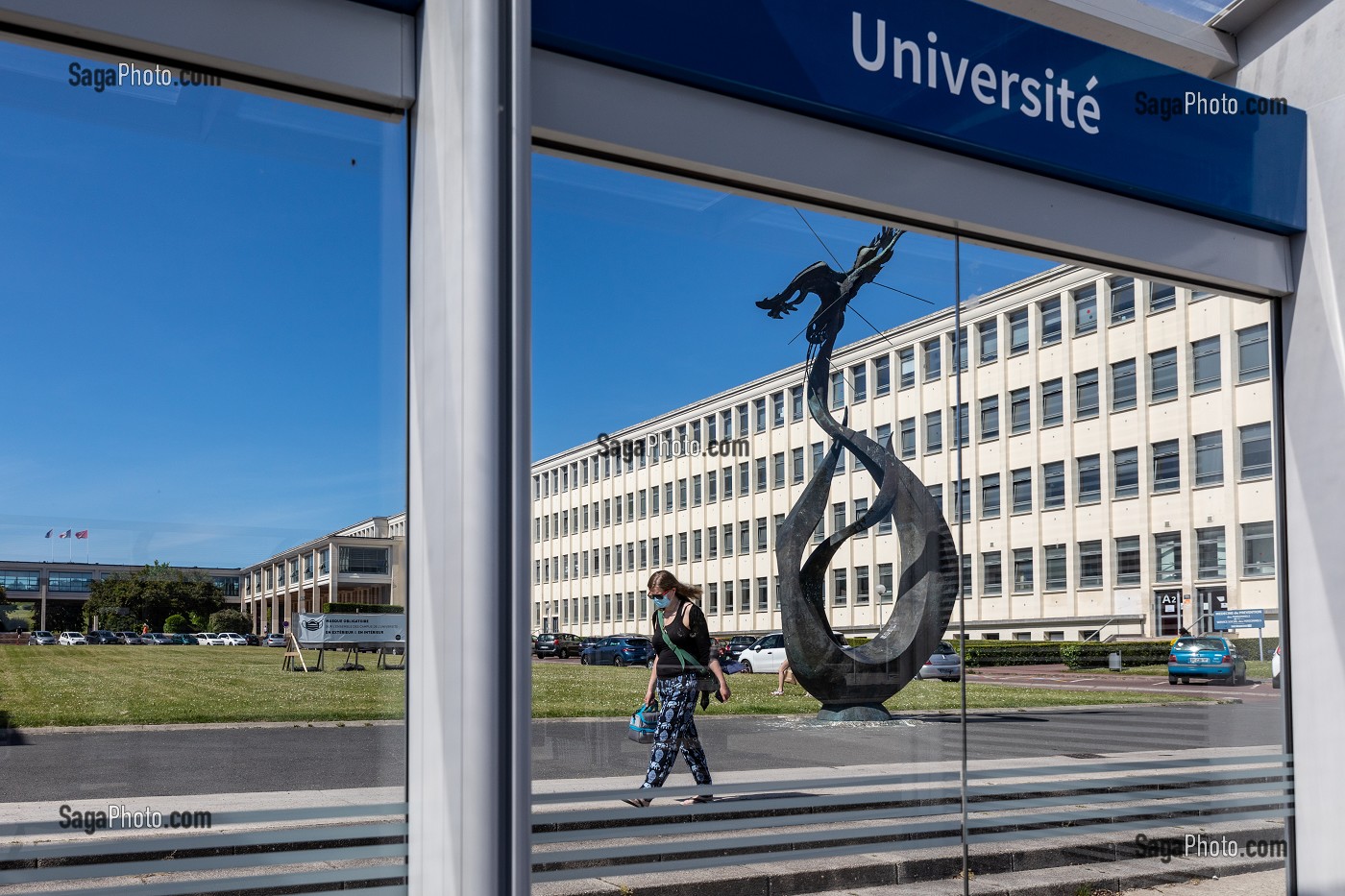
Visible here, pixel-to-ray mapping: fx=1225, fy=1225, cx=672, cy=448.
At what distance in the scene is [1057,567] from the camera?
628 centimetres

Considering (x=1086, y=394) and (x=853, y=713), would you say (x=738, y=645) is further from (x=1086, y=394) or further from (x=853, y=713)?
(x=1086, y=394)

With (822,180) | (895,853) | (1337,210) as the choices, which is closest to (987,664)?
(895,853)

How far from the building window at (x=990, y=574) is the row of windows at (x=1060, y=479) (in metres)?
0.20

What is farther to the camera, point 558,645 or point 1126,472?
point 1126,472

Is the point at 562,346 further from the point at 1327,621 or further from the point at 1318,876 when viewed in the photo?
the point at 1318,876

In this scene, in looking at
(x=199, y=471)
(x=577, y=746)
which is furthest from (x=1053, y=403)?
(x=199, y=471)

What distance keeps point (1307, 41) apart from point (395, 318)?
5.40m

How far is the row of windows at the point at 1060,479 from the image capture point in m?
5.31

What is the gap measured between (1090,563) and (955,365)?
4.19ft

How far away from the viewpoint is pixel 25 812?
3523 millimetres

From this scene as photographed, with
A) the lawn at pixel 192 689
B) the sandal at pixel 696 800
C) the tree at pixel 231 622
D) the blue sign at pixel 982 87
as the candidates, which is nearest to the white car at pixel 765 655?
the sandal at pixel 696 800

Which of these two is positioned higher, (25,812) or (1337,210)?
(1337,210)

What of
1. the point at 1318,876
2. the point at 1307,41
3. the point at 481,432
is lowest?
the point at 1318,876

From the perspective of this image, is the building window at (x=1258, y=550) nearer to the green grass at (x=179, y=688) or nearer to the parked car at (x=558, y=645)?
the parked car at (x=558, y=645)
